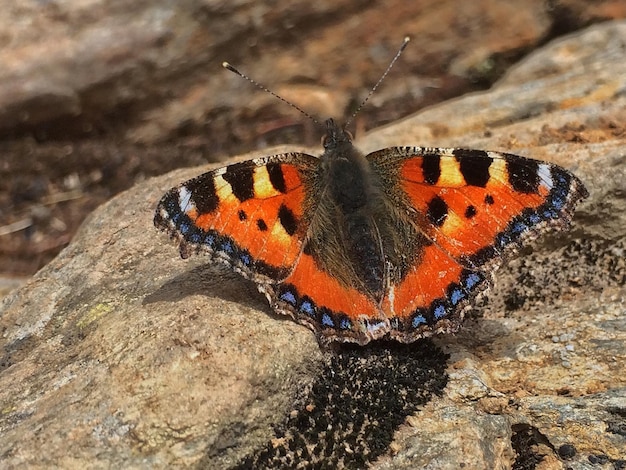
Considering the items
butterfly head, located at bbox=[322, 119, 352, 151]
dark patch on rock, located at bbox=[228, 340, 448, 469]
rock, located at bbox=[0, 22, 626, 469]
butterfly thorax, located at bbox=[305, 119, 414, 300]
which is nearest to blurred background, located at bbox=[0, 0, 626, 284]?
rock, located at bbox=[0, 22, 626, 469]

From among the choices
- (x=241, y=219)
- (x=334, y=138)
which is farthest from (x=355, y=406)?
(x=334, y=138)

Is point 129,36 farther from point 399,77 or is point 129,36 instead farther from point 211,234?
point 211,234

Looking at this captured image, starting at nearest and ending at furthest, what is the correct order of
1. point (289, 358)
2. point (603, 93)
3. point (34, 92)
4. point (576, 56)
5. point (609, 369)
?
point (289, 358), point (609, 369), point (603, 93), point (576, 56), point (34, 92)

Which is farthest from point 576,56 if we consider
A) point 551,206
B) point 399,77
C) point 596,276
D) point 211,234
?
point 211,234

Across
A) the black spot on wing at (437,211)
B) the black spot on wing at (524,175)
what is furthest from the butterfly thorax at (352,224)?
the black spot on wing at (524,175)

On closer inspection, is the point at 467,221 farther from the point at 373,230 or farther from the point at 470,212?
the point at 373,230

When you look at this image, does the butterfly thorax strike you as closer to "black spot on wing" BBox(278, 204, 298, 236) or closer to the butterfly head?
the butterfly head
